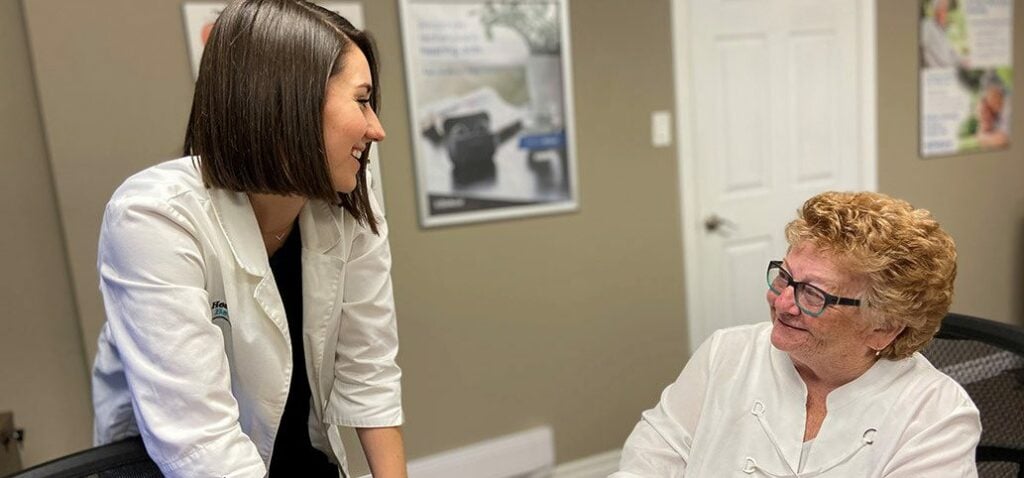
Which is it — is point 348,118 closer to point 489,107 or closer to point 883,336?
point 883,336

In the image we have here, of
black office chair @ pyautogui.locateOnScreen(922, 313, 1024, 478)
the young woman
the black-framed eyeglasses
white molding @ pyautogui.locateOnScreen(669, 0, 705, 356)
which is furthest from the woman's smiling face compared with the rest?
white molding @ pyautogui.locateOnScreen(669, 0, 705, 356)

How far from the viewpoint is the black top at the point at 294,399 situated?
116 cm

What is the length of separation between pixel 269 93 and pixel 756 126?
6.99 feet

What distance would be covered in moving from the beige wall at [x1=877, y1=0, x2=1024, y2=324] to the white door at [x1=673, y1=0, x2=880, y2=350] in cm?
11

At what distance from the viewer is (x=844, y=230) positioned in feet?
3.27

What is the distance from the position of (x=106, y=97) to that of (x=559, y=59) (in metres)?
1.27

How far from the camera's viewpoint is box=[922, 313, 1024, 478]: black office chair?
1.07 meters

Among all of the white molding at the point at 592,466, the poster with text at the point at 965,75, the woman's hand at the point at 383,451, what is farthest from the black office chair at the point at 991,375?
the poster with text at the point at 965,75

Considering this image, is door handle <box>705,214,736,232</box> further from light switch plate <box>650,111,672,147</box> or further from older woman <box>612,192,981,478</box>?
older woman <box>612,192,981,478</box>

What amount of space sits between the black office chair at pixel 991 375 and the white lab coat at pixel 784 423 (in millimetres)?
141

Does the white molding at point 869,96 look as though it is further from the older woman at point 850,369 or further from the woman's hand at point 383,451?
the woman's hand at point 383,451

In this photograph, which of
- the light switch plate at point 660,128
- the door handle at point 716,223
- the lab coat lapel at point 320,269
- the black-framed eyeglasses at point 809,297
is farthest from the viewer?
the door handle at point 716,223

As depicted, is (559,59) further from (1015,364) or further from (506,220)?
(1015,364)

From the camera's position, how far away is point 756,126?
2.64m
